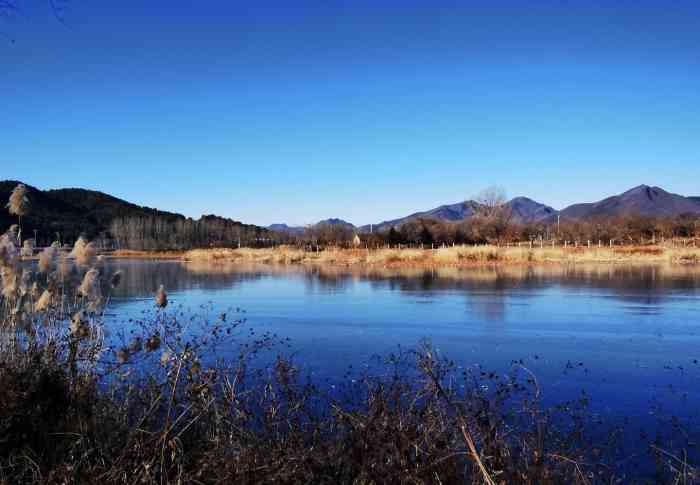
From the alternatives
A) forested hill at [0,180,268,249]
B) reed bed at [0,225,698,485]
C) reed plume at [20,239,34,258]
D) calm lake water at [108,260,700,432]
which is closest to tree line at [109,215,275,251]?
forested hill at [0,180,268,249]

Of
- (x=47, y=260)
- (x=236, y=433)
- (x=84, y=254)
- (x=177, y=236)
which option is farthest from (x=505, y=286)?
(x=177, y=236)

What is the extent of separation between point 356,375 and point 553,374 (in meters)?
2.24

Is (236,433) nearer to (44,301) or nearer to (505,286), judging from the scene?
(44,301)

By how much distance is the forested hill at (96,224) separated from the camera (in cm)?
8361

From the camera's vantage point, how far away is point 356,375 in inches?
241

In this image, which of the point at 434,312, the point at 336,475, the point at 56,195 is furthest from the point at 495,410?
the point at 56,195

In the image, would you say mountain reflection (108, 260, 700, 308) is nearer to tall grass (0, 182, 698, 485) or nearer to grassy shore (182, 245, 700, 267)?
tall grass (0, 182, 698, 485)

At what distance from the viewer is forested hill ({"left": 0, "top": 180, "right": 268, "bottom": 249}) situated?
8361 centimetres

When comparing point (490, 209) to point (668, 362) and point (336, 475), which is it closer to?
point (668, 362)

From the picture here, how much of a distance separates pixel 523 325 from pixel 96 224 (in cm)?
10642

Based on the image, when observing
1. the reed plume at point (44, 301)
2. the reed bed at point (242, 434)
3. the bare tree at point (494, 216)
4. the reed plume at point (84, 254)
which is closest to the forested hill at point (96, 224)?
the bare tree at point (494, 216)

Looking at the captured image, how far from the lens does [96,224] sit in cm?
10319

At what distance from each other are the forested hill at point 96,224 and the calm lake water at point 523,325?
2709 inches

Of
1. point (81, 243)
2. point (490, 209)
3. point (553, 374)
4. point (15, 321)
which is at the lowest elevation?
point (553, 374)
